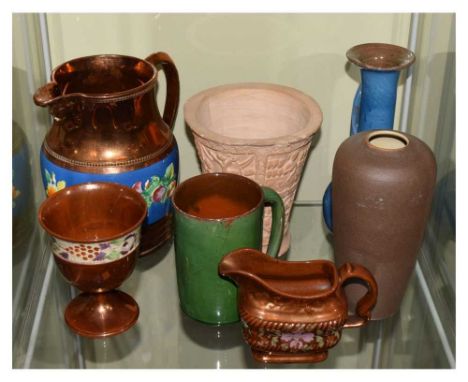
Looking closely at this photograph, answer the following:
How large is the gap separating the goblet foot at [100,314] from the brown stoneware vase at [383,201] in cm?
35

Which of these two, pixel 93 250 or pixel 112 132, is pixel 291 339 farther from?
pixel 112 132

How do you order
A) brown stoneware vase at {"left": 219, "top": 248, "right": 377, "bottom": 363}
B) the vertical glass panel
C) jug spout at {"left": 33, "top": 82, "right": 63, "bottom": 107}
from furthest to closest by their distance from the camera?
the vertical glass panel < jug spout at {"left": 33, "top": 82, "right": 63, "bottom": 107} < brown stoneware vase at {"left": 219, "top": 248, "right": 377, "bottom": 363}

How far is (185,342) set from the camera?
1.30m

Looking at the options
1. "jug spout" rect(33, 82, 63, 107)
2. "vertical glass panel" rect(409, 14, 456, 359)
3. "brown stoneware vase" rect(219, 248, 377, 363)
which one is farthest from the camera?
"vertical glass panel" rect(409, 14, 456, 359)

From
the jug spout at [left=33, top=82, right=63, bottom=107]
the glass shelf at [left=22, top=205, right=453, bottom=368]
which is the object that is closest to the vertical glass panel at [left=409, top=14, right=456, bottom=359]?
the glass shelf at [left=22, top=205, right=453, bottom=368]

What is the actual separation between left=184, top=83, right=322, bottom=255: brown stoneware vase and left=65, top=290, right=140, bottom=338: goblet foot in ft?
0.85

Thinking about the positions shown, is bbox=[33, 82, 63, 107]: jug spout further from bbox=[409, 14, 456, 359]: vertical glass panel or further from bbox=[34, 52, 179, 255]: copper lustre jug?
Answer: bbox=[409, 14, 456, 359]: vertical glass panel

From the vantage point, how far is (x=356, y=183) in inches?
47.3

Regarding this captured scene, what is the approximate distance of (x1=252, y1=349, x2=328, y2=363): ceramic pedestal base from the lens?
1209 millimetres

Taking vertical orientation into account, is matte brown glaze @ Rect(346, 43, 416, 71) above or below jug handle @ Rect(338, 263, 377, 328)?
above

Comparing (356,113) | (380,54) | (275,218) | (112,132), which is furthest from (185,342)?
(380,54)

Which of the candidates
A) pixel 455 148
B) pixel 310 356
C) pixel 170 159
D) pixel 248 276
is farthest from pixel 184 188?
pixel 455 148

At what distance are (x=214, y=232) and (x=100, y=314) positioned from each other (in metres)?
0.24

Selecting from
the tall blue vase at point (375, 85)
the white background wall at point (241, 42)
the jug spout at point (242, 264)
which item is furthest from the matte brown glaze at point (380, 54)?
the jug spout at point (242, 264)
